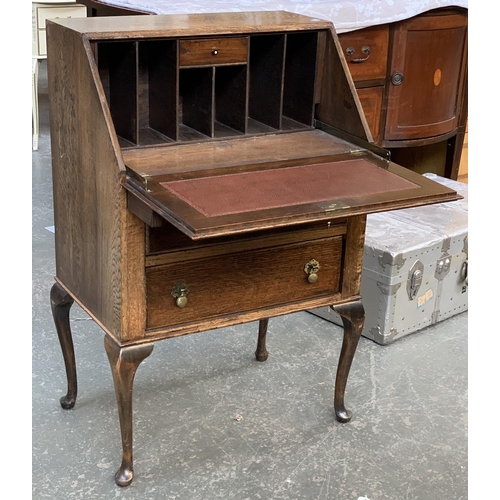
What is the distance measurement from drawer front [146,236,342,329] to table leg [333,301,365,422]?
4.0 inches

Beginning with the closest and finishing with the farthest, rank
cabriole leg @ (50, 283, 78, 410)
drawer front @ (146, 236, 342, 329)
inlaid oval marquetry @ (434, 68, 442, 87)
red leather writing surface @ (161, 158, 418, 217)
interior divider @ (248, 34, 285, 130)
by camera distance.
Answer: red leather writing surface @ (161, 158, 418, 217) → drawer front @ (146, 236, 342, 329) → interior divider @ (248, 34, 285, 130) → cabriole leg @ (50, 283, 78, 410) → inlaid oval marquetry @ (434, 68, 442, 87)

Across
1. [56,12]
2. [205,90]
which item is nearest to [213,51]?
[205,90]

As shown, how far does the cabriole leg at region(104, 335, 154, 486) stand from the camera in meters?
2.25

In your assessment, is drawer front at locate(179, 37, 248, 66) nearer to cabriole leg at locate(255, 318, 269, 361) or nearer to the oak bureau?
the oak bureau

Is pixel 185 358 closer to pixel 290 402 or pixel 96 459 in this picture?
pixel 290 402

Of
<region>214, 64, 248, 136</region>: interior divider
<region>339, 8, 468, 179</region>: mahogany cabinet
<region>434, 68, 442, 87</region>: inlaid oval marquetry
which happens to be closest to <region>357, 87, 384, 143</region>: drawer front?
<region>339, 8, 468, 179</region>: mahogany cabinet

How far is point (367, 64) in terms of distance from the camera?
13.1ft

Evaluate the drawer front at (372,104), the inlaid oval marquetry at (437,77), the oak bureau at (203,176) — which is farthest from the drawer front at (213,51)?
the inlaid oval marquetry at (437,77)

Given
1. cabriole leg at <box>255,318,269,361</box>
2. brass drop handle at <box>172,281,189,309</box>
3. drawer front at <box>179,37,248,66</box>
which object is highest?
drawer front at <box>179,37,248,66</box>

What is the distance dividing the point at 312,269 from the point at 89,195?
2.18ft

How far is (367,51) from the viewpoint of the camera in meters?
3.98

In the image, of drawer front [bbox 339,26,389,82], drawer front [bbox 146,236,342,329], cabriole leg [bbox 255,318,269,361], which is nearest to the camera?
drawer front [bbox 146,236,342,329]

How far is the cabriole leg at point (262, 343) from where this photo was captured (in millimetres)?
3059

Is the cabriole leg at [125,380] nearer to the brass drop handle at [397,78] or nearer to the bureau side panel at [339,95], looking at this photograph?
the bureau side panel at [339,95]
